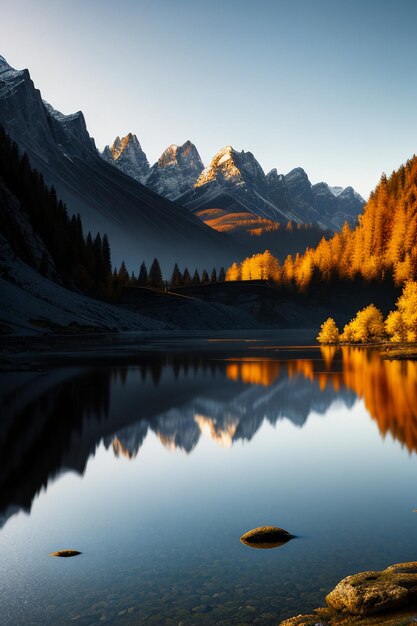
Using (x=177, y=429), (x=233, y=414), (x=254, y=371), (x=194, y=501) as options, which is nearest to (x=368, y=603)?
(x=194, y=501)

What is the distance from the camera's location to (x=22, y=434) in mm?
27297

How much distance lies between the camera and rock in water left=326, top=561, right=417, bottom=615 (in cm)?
1036

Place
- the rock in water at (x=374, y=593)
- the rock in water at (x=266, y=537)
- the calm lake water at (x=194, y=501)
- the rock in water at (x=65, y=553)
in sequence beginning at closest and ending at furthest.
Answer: the rock in water at (x=374, y=593) → the calm lake water at (x=194, y=501) → the rock in water at (x=65, y=553) → the rock in water at (x=266, y=537)

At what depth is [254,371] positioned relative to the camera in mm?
61562

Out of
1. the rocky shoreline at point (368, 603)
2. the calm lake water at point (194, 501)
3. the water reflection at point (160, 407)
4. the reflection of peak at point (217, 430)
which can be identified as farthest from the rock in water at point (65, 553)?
the reflection of peak at point (217, 430)

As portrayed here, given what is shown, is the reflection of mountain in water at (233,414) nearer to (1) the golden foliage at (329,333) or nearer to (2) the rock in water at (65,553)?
(2) the rock in water at (65,553)

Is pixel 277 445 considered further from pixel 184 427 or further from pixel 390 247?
pixel 390 247

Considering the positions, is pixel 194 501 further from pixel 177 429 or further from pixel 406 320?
pixel 406 320

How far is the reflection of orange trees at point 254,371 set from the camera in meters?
52.6

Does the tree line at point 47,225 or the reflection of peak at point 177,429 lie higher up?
the tree line at point 47,225

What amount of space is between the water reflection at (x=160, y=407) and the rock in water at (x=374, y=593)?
10.6 meters

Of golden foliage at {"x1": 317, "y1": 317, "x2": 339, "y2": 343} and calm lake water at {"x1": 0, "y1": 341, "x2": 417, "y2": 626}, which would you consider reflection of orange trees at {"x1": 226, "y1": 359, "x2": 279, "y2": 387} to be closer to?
calm lake water at {"x1": 0, "y1": 341, "x2": 417, "y2": 626}

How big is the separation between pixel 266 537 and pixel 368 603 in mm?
4475

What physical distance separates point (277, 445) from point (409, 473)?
719 centimetres
